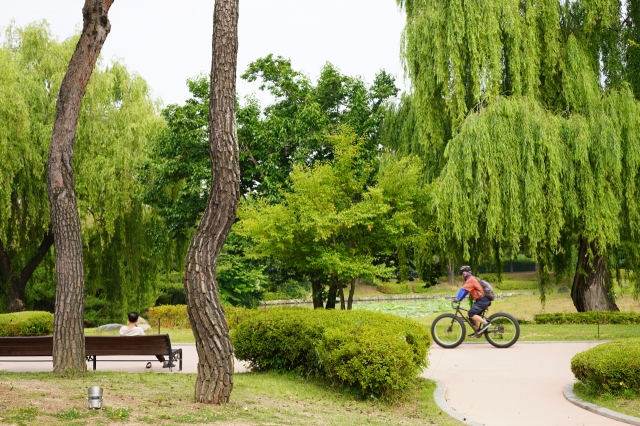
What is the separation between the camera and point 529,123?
1775 centimetres

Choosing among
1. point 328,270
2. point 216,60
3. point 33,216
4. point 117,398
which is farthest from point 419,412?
point 33,216

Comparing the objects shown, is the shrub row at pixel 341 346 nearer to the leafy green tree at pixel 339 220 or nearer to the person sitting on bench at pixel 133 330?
the person sitting on bench at pixel 133 330

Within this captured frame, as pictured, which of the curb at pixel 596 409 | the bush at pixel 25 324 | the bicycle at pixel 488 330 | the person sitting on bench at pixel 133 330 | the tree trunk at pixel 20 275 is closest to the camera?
the curb at pixel 596 409

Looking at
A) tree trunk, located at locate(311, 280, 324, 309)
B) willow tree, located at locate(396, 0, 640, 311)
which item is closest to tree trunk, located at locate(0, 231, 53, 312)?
tree trunk, located at locate(311, 280, 324, 309)

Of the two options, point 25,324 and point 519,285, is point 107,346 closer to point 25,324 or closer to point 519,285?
point 25,324

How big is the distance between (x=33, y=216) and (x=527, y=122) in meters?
15.7

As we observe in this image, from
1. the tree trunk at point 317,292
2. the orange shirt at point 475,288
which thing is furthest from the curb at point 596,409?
the tree trunk at point 317,292

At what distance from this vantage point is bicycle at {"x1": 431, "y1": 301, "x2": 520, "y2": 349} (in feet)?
50.8

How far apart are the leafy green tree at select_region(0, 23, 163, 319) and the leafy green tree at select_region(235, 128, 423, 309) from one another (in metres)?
6.98

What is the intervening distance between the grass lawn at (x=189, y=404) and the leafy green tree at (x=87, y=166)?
13.0m

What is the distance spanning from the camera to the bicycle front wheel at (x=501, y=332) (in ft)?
50.9

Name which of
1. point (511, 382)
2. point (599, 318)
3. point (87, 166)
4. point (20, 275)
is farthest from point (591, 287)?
point (20, 275)

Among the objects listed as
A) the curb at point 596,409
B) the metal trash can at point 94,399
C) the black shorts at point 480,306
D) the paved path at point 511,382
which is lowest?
the paved path at point 511,382

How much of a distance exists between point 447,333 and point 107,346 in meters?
7.35
